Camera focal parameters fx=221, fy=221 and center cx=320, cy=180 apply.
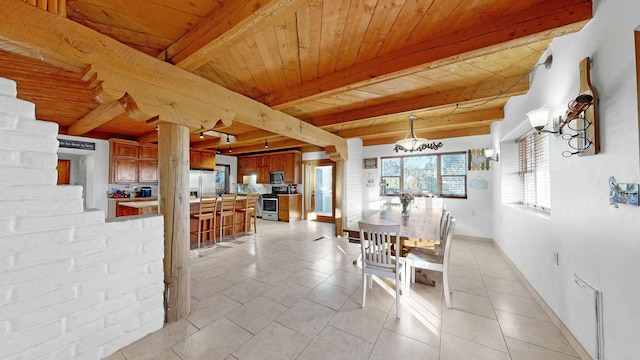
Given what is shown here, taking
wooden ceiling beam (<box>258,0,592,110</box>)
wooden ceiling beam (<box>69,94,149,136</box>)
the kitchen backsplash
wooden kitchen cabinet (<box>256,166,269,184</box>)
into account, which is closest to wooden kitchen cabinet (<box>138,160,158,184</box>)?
the kitchen backsplash

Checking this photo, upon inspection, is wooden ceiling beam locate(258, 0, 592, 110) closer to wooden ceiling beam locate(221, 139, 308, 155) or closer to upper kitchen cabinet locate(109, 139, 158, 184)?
wooden ceiling beam locate(221, 139, 308, 155)

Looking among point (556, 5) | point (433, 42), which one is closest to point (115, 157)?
point (433, 42)

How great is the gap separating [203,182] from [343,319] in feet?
21.4

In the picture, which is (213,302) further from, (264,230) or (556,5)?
(556,5)

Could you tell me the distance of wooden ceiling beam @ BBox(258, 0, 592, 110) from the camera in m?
1.55

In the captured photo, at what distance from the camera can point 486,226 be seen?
4664 mm

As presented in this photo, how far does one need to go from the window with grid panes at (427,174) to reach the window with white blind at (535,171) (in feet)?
4.70

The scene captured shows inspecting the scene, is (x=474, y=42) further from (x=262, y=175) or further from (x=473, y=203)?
(x=262, y=175)

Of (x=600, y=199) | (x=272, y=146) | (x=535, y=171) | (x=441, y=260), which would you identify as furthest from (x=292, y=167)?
(x=600, y=199)

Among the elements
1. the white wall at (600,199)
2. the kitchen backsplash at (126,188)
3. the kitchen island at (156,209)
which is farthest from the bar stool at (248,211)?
the white wall at (600,199)

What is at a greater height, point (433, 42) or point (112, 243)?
point (433, 42)

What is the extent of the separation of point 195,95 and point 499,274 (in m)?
4.37

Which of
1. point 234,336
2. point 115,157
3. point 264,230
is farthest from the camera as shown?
point 264,230

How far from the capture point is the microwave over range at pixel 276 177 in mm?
7547
